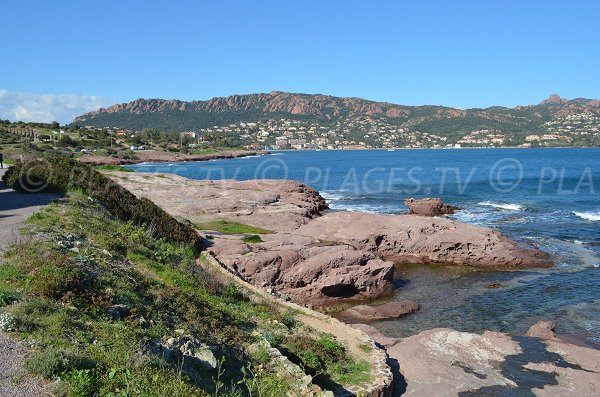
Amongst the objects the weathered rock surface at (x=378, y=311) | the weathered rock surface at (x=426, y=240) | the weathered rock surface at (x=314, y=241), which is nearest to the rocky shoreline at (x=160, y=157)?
the weathered rock surface at (x=314, y=241)

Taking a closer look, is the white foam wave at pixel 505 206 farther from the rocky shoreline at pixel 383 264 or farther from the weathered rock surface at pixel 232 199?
the rocky shoreline at pixel 383 264

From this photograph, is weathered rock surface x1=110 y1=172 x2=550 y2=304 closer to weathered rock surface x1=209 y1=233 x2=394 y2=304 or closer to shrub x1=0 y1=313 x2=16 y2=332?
weathered rock surface x1=209 y1=233 x2=394 y2=304

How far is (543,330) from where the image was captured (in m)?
16.2

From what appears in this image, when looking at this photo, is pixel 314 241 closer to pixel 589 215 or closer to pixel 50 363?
pixel 50 363

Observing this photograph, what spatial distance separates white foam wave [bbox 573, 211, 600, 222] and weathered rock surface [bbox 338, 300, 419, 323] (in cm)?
2710

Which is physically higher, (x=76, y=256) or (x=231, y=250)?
(x=76, y=256)

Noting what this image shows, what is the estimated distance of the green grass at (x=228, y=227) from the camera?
29094mm

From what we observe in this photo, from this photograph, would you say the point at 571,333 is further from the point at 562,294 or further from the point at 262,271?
the point at 262,271

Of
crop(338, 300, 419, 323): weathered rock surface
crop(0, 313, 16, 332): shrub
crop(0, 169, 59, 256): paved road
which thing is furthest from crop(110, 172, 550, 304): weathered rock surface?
crop(0, 313, 16, 332): shrub

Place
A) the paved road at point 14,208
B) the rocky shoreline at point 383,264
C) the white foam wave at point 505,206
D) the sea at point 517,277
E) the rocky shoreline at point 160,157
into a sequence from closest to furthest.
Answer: the rocky shoreline at point 383,264, the paved road at point 14,208, the sea at point 517,277, the white foam wave at point 505,206, the rocky shoreline at point 160,157

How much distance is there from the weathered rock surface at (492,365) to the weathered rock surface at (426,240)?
11.7 m

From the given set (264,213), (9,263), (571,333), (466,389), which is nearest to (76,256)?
(9,263)

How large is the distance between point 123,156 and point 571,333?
109296 millimetres

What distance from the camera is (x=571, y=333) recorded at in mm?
16906
